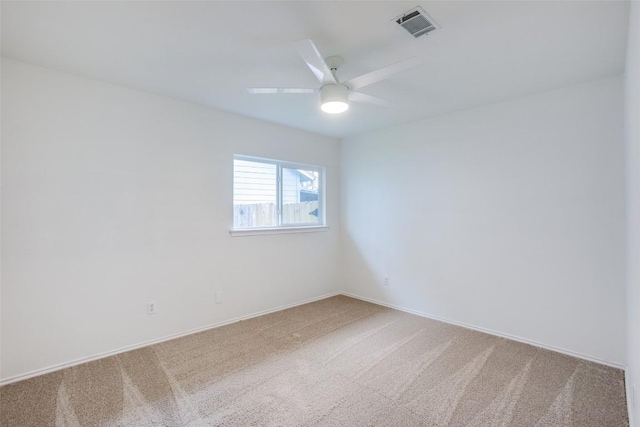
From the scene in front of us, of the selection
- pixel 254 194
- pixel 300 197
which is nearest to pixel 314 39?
pixel 254 194

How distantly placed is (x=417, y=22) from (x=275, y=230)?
2.68 m

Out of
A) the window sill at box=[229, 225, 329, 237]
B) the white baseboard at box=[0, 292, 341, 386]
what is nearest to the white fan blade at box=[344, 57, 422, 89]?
the window sill at box=[229, 225, 329, 237]

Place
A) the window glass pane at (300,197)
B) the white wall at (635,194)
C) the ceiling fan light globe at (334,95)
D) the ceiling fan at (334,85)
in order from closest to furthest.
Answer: the white wall at (635,194)
the ceiling fan at (334,85)
the ceiling fan light globe at (334,95)
the window glass pane at (300,197)

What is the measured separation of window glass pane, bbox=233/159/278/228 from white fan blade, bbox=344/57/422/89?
1880mm

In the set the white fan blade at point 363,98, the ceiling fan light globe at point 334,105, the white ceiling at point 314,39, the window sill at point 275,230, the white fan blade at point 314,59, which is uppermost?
the white ceiling at point 314,39

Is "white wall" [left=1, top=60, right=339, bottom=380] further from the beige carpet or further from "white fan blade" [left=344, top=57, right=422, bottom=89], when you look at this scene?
"white fan blade" [left=344, top=57, right=422, bottom=89]

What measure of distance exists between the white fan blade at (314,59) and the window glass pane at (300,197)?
6.68ft

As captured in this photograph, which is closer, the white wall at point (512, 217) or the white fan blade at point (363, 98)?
the white fan blade at point (363, 98)

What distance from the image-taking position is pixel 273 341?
2910 mm

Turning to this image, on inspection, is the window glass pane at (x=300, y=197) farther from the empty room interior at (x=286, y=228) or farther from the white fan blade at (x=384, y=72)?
the white fan blade at (x=384, y=72)

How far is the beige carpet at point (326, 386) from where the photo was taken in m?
1.84

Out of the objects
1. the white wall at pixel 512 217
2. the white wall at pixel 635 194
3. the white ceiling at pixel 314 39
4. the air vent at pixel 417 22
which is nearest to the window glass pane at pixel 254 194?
the white ceiling at pixel 314 39

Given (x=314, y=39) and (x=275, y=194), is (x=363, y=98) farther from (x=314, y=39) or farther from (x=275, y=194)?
(x=275, y=194)

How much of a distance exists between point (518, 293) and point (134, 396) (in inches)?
132
